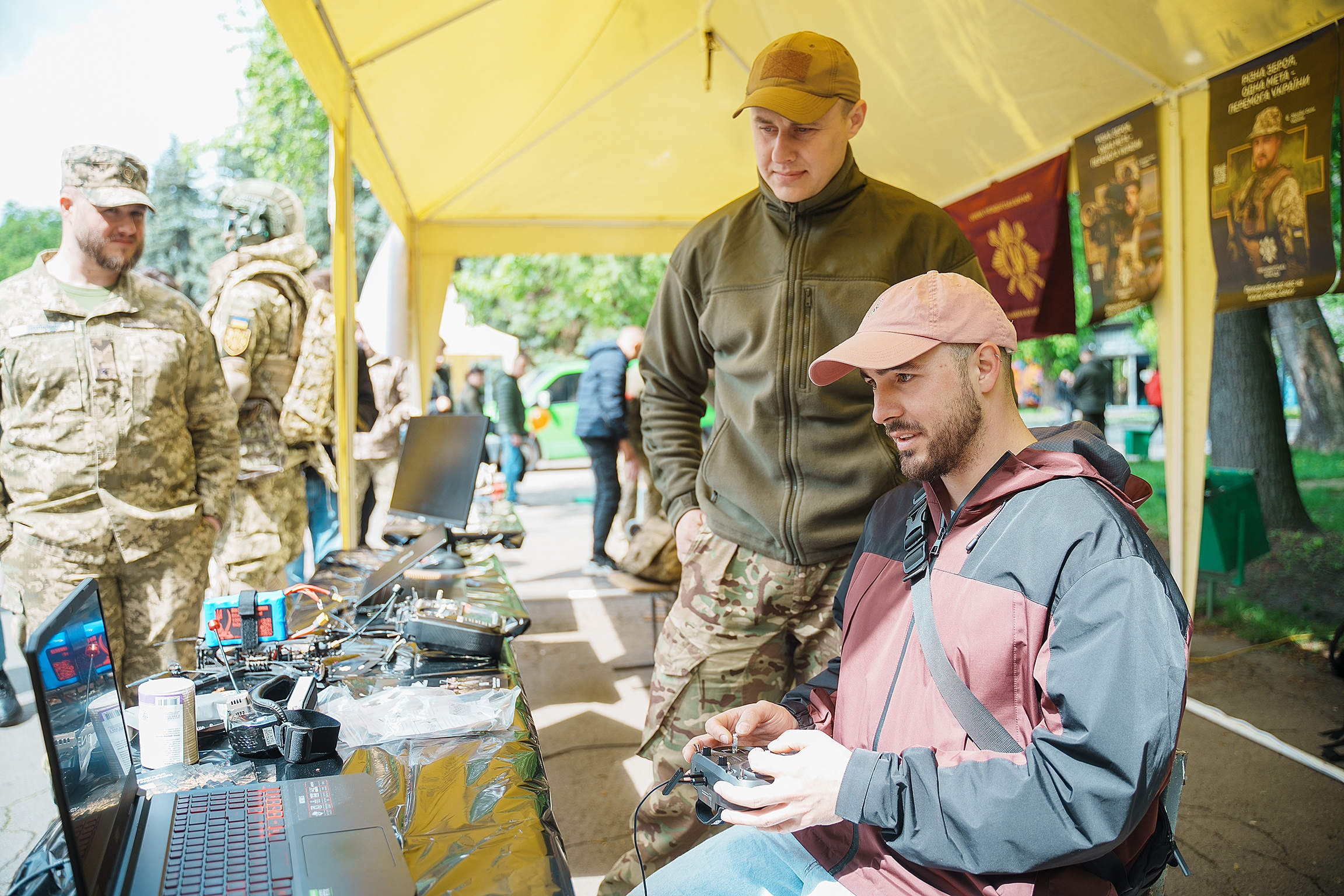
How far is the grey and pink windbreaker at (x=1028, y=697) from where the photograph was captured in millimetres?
1056

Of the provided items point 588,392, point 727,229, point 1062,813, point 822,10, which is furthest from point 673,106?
point 1062,813

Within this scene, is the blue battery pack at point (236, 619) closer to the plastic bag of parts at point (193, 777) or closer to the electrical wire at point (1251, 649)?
the plastic bag of parts at point (193, 777)

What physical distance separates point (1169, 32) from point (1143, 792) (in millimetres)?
2916

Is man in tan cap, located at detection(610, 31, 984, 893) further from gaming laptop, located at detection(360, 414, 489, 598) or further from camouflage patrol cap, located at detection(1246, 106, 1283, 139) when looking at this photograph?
camouflage patrol cap, located at detection(1246, 106, 1283, 139)

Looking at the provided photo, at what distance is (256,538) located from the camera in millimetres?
4055

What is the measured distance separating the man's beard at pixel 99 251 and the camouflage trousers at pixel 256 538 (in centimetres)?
161

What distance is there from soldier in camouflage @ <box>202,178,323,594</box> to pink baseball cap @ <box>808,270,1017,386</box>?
329cm

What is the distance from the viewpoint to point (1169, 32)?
2984 millimetres

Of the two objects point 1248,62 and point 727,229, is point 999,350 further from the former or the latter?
point 1248,62

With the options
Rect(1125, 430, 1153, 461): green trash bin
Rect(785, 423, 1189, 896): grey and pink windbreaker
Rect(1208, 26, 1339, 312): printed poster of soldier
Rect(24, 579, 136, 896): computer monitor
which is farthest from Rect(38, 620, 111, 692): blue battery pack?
Rect(1125, 430, 1153, 461): green trash bin

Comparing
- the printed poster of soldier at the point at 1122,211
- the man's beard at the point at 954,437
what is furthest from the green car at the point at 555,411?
the man's beard at the point at 954,437

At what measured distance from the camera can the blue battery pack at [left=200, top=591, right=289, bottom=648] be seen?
2.06 m

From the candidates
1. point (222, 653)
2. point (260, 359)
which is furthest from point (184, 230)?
point (222, 653)

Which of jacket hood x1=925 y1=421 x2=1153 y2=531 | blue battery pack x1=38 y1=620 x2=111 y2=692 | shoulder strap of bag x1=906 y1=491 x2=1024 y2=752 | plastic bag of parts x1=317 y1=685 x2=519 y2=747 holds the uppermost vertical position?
jacket hood x1=925 y1=421 x2=1153 y2=531
